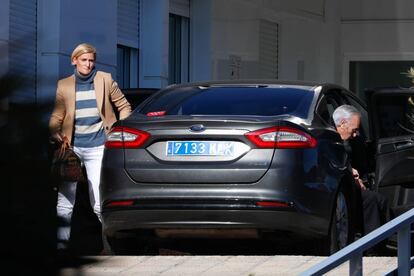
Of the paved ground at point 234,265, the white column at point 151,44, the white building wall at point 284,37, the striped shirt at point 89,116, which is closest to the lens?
the paved ground at point 234,265

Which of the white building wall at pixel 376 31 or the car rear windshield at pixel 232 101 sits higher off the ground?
the white building wall at pixel 376 31

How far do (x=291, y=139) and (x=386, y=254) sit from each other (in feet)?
6.96

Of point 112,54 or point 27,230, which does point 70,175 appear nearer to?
point 27,230

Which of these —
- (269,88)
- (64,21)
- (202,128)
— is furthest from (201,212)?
(64,21)

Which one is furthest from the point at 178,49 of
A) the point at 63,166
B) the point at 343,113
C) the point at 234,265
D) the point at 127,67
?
the point at 63,166

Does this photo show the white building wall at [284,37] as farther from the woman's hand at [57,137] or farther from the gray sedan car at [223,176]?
the woman's hand at [57,137]

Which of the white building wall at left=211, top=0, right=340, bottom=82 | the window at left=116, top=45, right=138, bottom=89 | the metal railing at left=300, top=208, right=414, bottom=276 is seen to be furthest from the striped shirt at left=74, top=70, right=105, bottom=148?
the white building wall at left=211, top=0, right=340, bottom=82

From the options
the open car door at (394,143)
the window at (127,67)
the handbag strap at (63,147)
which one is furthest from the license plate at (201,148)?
the window at (127,67)

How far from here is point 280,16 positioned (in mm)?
25875

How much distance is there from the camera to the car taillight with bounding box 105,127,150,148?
872 cm

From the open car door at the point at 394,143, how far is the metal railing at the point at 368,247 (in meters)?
3.09

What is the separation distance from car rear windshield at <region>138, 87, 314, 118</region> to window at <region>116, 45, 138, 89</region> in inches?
372

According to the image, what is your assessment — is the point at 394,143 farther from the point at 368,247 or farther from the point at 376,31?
the point at 376,31

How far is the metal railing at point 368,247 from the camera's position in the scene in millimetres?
5781
